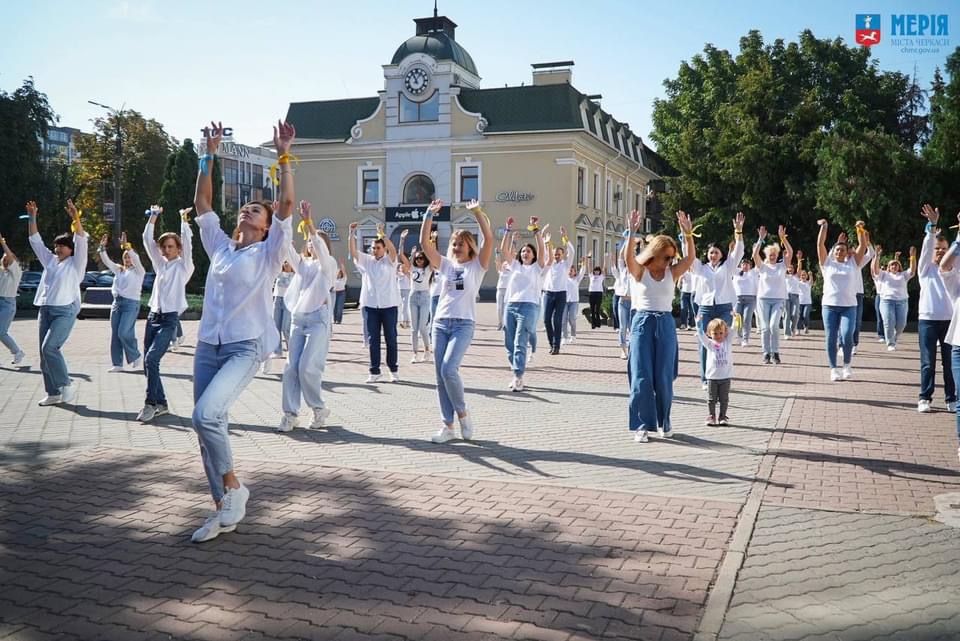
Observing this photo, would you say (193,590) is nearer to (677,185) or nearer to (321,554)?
(321,554)

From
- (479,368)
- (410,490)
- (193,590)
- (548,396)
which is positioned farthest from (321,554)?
(479,368)

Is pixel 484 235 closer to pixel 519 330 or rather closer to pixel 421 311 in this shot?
pixel 519 330

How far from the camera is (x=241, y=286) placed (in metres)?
5.18

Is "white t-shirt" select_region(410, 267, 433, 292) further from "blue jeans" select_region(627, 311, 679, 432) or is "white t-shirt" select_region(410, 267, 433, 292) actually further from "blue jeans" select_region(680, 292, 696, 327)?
"blue jeans" select_region(680, 292, 696, 327)

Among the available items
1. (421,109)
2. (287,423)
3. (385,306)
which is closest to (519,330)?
(385,306)

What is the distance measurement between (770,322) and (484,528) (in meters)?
11.3

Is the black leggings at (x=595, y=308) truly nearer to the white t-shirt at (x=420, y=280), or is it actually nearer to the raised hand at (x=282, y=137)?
the white t-shirt at (x=420, y=280)

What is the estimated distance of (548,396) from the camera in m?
11.1

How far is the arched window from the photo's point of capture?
4712cm

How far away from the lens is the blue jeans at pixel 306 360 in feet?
27.7

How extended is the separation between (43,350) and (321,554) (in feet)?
21.8

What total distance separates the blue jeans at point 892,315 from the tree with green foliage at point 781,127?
12.3 metres

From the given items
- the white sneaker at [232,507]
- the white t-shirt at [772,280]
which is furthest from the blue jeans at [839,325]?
the white sneaker at [232,507]

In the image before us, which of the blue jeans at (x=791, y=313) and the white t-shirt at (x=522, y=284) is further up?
the white t-shirt at (x=522, y=284)
